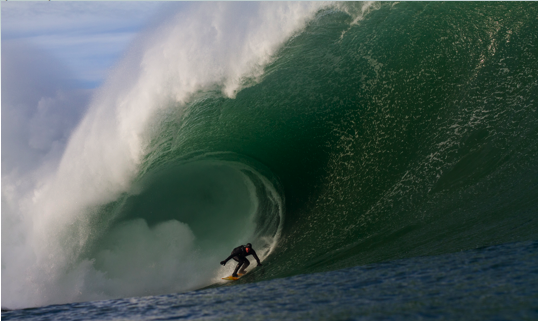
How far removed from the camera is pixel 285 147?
9320 millimetres

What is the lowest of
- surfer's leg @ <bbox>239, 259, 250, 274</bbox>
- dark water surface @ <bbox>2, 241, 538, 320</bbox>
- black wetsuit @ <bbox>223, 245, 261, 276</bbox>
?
dark water surface @ <bbox>2, 241, 538, 320</bbox>

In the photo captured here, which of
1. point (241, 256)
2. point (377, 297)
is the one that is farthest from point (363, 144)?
point (377, 297)

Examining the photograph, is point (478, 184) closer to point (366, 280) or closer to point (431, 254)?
point (431, 254)

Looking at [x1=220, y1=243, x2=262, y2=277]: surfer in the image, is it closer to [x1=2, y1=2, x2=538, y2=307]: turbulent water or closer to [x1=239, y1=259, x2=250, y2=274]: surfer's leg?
[x1=239, y1=259, x2=250, y2=274]: surfer's leg

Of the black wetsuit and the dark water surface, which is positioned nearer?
the dark water surface

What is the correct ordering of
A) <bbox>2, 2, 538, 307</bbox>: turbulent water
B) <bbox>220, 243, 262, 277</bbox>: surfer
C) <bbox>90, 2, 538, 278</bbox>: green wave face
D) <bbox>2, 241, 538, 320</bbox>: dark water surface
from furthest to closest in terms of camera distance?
<bbox>2, 2, 538, 307</bbox>: turbulent water < <bbox>90, 2, 538, 278</bbox>: green wave face < <bbox>220, 243, 262, 277</bbox>: surfer < <bbox>2, 241, 538, 320</bbox>: dark water surface

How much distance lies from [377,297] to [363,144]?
14.8 feet

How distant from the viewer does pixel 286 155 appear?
30.3 ft

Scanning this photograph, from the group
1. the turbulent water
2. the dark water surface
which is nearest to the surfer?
the turbulent water

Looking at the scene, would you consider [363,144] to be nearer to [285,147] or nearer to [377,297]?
[285,147]

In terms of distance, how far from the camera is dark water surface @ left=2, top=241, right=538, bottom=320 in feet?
13.6

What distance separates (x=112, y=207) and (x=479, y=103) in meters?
7.90

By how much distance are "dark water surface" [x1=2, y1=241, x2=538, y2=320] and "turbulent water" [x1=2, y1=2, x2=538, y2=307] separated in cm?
97

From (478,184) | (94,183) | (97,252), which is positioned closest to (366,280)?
(478,184)
